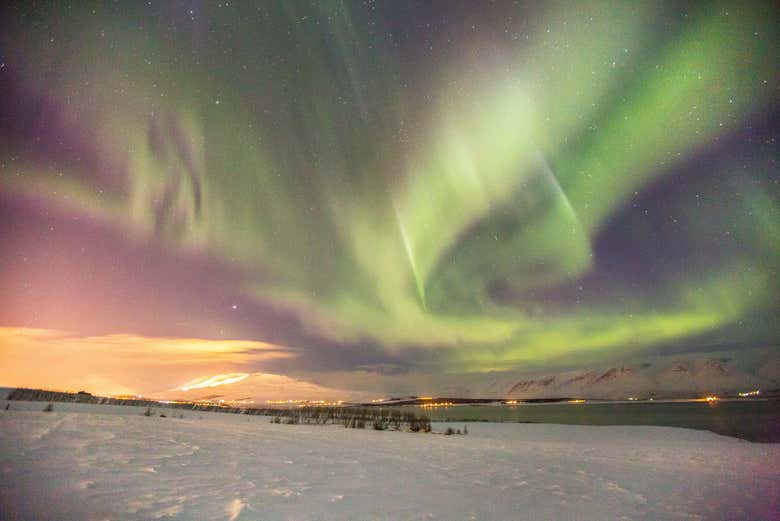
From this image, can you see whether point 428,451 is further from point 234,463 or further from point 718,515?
point 718,515

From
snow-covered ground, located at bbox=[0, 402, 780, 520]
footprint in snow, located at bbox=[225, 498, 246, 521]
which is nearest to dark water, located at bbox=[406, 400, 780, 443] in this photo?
snow-covered ground, located at bbox=[0, 402, 780, 520]

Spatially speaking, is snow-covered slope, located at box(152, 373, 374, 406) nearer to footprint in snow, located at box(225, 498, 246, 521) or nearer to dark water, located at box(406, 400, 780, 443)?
dark water, located at box(406, 400, 780, 443)

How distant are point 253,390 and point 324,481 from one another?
322 feet

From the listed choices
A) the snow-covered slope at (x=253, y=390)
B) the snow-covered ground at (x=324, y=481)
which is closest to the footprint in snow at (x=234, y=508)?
the snow-covered ground at (x=324, y=481)

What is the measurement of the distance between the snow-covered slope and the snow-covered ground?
78.0m

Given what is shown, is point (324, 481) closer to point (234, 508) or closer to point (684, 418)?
point (234, 508)

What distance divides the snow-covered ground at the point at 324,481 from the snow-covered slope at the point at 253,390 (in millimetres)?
78041

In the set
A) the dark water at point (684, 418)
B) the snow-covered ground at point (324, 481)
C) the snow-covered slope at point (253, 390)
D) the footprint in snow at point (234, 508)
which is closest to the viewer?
the footprint in snow at point (234, 508)

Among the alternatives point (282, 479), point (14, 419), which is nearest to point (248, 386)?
point (14, 419)

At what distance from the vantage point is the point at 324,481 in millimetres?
7730

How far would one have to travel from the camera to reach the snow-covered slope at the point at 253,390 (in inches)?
3512

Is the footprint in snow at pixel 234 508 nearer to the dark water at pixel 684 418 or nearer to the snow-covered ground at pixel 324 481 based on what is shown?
the snow-covered ground at pixel 324 481

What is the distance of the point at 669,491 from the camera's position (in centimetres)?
907

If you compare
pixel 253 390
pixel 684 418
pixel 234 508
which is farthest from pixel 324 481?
pixel 253 390
